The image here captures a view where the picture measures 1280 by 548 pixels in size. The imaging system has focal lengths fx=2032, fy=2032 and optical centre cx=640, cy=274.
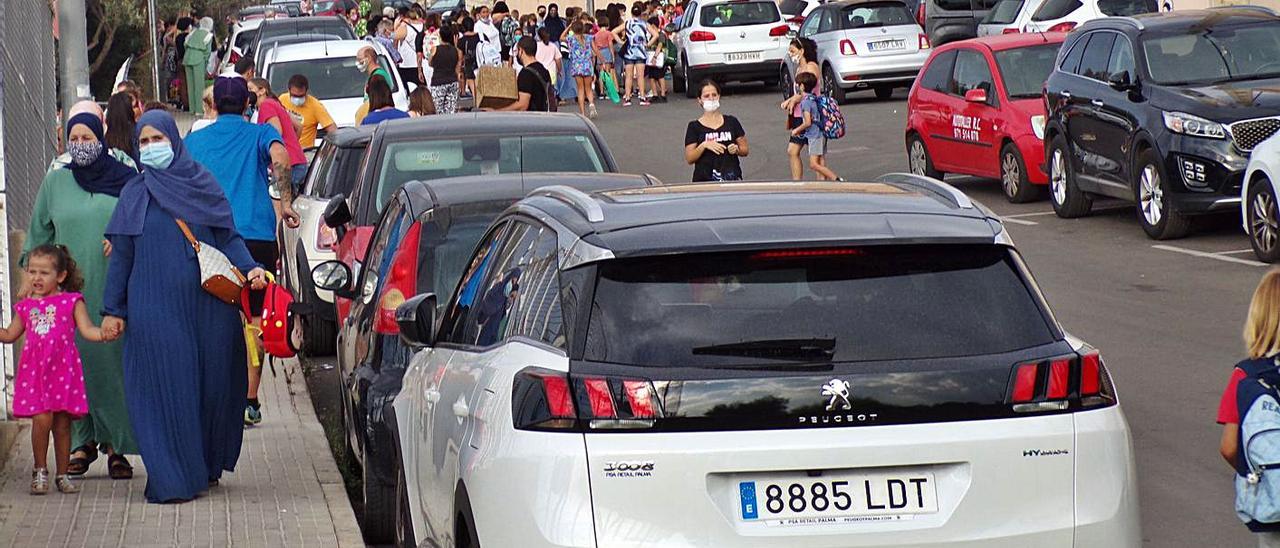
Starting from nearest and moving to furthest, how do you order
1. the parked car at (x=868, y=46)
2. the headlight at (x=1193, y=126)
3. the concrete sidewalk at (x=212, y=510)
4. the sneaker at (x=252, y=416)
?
1. the concrete sidewalk at (x=212, y=510)
2. the sneaker at (x=252, y=416)
3. the headlight at (x=1193, y=126)
4. the parked car at (x=868, y=46)

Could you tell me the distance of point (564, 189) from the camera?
5914mm

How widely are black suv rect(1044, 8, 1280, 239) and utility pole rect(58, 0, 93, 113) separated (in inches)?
325

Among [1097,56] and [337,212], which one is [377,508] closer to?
[337,212]

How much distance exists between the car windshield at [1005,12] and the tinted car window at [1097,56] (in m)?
11.5

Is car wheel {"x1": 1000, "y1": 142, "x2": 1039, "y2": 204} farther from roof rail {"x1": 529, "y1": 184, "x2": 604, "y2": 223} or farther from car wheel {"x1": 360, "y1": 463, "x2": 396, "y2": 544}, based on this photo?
roof rail {"x1": 529, "y1": 184, "x2": 604, "y2": 223}

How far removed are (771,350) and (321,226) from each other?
8805 millimetres

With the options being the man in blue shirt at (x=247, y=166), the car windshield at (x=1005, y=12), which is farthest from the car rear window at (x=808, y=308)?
the car windshield at (x=1005, y=12)

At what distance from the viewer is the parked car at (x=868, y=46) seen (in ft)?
101

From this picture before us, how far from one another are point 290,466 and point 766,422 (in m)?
5.25

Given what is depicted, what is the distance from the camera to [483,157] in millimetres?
11188

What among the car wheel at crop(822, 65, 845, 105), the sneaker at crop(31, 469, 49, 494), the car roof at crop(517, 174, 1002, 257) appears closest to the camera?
the car roof at crop(517, 174, 1002, 257)

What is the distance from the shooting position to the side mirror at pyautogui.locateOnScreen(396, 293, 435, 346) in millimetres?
6453

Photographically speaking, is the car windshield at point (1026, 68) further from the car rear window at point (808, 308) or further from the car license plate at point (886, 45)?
the car rear window at point (808, 308)

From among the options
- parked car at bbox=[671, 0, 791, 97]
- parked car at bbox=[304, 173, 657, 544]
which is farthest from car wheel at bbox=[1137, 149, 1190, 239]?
parked car at bbox=[671, 0, 791, 97]
